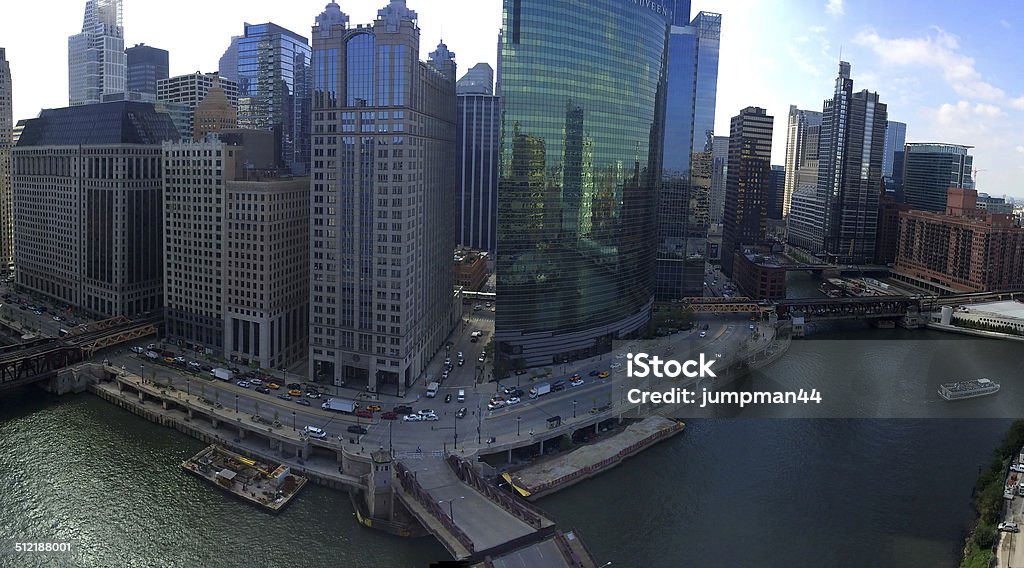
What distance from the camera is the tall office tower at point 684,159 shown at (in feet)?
394

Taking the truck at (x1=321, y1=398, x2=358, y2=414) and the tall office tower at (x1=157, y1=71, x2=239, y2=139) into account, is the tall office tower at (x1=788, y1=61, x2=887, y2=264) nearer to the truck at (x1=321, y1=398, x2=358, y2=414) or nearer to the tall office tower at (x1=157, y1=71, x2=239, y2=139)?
the tall office tower at (x1=157, y1=71, x2=239, y2=139)

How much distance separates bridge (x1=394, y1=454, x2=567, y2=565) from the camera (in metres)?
47.3

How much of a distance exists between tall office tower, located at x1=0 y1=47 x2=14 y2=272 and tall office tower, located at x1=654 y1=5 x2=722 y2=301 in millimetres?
101541

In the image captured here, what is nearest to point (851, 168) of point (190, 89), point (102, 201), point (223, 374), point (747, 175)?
point (747, 175)

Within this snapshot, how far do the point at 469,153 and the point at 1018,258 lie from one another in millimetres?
105679

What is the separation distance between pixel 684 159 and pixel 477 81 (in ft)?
236

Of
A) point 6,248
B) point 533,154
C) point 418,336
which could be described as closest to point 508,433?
point 418,336

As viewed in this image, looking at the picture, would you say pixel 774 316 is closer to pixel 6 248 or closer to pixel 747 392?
pixel 747 392

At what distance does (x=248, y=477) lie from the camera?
57.7 metres

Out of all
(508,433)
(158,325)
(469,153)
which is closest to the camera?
(508,433)

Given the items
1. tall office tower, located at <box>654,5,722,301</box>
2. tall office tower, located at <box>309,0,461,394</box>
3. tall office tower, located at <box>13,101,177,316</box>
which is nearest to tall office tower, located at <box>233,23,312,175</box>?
tall office tower, located at <box>13,101,177,316</box>

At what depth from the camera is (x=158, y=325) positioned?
9038cm

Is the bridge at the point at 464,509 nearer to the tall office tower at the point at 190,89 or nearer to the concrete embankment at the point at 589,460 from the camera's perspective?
the concrete embankment at the point at 589,460

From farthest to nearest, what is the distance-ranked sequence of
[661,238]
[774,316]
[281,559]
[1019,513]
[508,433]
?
[661,238]
[774,316]
[508,433]
[1019,513]
[281,559]
